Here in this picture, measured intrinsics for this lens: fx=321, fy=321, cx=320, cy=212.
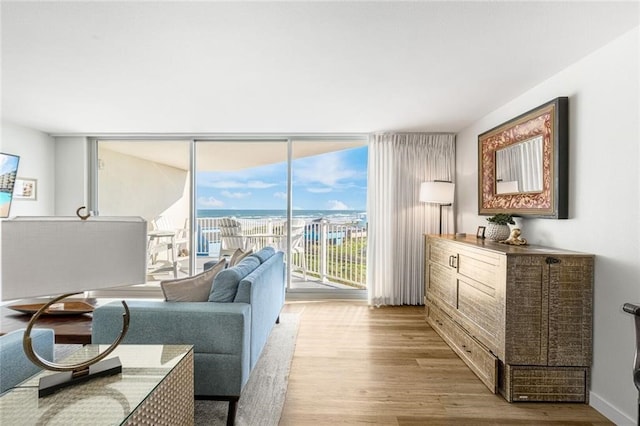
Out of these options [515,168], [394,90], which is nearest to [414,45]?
[394,90]

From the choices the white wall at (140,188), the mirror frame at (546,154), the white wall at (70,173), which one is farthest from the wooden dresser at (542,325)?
the white wall at (70,173)

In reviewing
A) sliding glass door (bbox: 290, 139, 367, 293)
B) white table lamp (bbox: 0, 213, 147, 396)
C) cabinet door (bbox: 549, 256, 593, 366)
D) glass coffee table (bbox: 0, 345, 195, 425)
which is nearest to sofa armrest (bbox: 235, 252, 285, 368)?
glass coffee table (bbox: 0, 345, 195, 425)

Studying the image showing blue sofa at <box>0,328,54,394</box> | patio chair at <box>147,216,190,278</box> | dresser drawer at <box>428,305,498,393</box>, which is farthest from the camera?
patio chair at <box>147,216,190,278</box>

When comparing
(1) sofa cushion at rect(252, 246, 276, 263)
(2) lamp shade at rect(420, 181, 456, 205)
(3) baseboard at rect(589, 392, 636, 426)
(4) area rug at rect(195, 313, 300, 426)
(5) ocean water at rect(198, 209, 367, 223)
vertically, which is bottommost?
(4) area rug at rect(195, 313, 300, 426)

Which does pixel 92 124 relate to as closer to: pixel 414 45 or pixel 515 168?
pixel 414 45

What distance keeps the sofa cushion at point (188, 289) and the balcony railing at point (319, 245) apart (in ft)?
8.31

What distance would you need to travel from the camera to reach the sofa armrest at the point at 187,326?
187 cm

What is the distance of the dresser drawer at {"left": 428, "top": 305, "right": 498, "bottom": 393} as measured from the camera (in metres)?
2.27

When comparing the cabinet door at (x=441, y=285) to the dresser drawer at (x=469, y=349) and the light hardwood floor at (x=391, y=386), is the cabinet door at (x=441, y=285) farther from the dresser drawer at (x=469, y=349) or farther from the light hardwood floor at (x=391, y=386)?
the light hardwood floor at (x=391, y=386)

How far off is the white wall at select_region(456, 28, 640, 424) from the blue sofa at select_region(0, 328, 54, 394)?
3.07 meters

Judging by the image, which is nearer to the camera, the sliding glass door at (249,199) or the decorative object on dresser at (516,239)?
the decorative object on dresser at (516,239)

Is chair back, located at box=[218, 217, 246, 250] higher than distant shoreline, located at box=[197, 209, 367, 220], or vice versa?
distant shoreline, located at box=[197, 209, 367, 220]

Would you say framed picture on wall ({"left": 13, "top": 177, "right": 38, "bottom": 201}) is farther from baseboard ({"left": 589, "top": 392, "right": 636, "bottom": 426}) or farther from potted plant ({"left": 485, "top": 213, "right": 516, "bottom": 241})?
baseboard ({"left": 589, "top": 392, "right": 636, "bottom": 426})

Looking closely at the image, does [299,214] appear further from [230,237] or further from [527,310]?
[527,310]
